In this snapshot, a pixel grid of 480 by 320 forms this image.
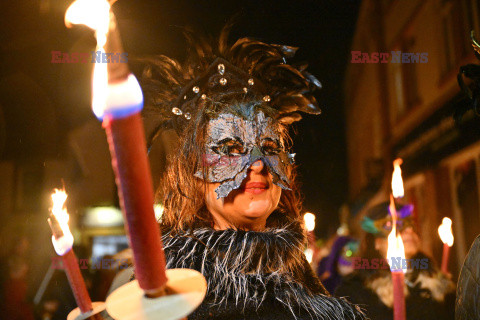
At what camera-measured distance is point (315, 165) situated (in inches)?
125

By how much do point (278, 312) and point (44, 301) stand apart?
2.54 m

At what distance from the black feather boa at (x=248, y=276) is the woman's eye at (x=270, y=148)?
0.34 m

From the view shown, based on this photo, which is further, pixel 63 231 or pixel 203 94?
pixel 203 94

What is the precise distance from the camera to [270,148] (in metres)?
1.76

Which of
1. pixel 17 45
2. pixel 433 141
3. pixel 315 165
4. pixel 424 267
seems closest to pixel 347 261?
pixel 424 267

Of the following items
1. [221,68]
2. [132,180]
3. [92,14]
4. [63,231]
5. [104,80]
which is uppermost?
[221,68]

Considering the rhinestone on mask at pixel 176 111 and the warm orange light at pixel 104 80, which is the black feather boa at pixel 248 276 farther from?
the warm orange light at pixel 104 80

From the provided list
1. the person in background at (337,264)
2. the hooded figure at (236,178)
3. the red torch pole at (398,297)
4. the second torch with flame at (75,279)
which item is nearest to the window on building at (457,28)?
the person in background at (337,264)

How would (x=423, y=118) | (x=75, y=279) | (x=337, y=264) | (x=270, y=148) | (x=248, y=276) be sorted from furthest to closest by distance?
(x=423, y=118), (x=337, y=264), (x=270, y=148), (x=248, y=276), (x=75, y=279)

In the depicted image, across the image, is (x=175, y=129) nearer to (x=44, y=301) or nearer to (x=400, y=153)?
(x=44, y=301)

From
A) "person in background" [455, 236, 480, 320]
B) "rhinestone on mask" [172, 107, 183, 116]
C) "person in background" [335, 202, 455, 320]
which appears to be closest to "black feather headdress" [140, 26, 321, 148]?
"rhinestone on mask" [172, 107, 183, 116]

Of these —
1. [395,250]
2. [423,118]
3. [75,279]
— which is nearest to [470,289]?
[395,250]

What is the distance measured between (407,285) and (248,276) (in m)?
2.08

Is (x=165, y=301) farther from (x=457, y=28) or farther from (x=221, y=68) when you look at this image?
(x=457, y=28)
